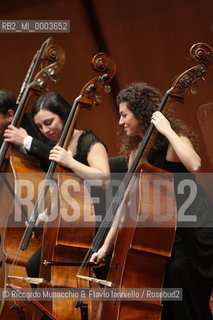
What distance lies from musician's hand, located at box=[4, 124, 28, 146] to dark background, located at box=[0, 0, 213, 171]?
974 mm

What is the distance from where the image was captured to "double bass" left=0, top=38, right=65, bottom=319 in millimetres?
2920

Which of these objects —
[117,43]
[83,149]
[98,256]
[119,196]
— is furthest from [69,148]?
[117,43]

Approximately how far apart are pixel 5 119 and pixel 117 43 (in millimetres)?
951

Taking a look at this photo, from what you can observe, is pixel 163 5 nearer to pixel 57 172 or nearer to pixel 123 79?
pixel 123 79

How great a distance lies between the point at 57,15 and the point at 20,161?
4.38 ft

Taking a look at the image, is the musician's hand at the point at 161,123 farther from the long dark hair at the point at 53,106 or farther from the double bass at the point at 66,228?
the long dark hair at the point at 53,106

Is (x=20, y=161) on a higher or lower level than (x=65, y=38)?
lower

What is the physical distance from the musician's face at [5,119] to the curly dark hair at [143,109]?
28.8 inches

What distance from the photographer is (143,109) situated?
270 cm

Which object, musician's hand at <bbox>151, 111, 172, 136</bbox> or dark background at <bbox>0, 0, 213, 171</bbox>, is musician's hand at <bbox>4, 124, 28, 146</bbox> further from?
dark background at <bbox>0, 0, 213, 171</bbox>

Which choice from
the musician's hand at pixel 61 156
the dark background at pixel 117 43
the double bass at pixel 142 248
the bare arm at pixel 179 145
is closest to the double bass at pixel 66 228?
the musician's hand at pixel 61 156

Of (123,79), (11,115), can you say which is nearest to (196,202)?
(11,115)

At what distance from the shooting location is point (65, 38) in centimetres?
402

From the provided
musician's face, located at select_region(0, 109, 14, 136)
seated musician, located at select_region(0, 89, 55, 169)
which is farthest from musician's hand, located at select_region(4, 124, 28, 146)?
musician's face, located at select_region(0, 109, 14, 136)
